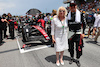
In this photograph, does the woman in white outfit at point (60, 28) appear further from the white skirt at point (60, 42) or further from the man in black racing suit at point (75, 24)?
the man in black racing suit at point (75, 24)

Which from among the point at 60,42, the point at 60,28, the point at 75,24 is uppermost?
the point at 75,24

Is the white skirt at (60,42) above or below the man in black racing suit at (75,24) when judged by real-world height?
below

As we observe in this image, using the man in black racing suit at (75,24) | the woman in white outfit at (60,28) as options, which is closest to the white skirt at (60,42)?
the woman in white outfit at (60,28)

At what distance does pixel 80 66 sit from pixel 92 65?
446 millimetres

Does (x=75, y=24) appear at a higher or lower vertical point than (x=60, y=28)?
higher

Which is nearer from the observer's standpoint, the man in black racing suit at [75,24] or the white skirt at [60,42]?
the man in black racing suit at [75,24]

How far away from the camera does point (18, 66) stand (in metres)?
3.39

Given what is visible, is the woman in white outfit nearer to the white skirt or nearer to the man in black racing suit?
the white skirt

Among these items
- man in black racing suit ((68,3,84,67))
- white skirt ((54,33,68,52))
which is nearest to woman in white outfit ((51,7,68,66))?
white skirt ((54,33,68,52))

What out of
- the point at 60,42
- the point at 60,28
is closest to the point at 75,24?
the point at 60,28

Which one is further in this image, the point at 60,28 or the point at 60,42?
the point at 60,42

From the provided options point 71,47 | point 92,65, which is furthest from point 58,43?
point 92,65

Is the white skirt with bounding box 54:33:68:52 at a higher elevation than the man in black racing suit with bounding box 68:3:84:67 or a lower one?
lower

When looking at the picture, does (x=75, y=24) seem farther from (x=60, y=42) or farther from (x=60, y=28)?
(x=60, y=42)
